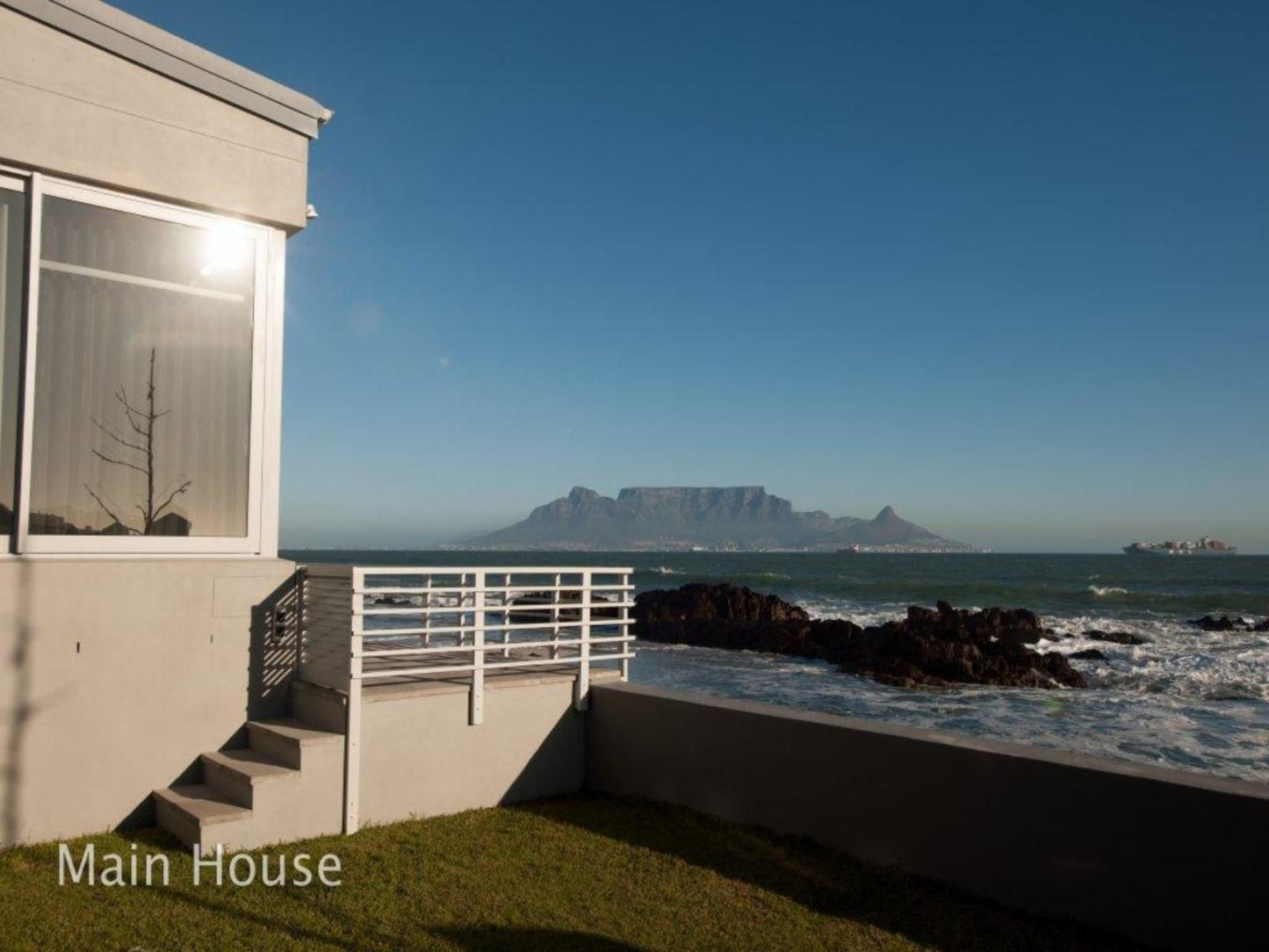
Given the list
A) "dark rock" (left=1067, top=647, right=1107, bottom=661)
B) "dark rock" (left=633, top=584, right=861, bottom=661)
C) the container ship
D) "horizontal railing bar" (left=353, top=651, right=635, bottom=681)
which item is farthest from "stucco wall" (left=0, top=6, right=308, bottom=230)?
the container ship

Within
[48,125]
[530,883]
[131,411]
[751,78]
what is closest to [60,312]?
[131,411]

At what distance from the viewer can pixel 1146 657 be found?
72.3 feet

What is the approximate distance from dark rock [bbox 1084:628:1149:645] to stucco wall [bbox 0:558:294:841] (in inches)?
998

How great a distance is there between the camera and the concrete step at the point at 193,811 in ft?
16.7

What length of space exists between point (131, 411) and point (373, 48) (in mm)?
6367

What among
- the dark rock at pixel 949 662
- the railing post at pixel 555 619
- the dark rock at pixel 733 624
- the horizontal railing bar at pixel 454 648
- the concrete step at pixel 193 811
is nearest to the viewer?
the concrete step at pixel 193 811

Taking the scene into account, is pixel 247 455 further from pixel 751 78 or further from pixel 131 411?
pixel 751 78

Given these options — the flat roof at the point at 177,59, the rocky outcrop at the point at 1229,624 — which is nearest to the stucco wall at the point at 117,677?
the flat roof at the point at 177,59

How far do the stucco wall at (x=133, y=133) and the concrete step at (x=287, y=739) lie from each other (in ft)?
11.0

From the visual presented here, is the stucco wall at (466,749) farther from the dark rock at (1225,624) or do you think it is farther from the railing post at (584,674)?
the dark rock at (1225,624)

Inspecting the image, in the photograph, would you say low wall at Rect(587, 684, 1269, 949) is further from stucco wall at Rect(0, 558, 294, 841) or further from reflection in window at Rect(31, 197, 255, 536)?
reflection in window at Rect(31, 197, 255, 536)

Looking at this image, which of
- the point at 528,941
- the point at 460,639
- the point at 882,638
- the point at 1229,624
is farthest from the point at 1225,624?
the point at 528,941

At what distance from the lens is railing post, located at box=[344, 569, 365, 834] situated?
18.6 ft

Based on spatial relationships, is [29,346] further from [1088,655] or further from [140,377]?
[1088,655]
